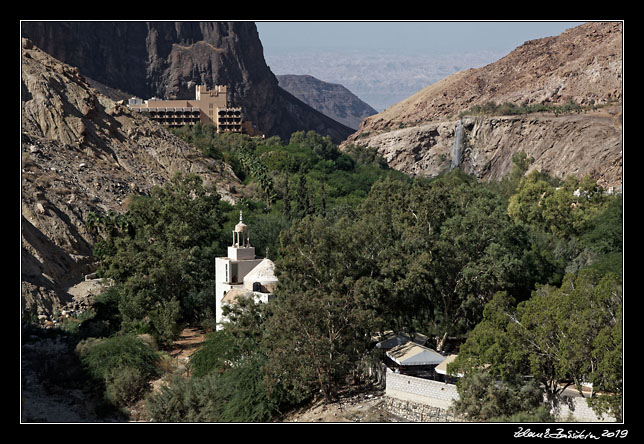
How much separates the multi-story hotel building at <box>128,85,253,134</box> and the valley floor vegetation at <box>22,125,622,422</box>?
7244 cm

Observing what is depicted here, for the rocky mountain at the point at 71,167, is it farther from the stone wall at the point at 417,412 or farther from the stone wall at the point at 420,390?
the stone wall at the point at 417,412

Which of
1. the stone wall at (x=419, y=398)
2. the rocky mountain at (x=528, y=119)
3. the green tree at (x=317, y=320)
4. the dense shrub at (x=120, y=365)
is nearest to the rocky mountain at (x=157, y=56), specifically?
Answer: the rocky mountain at (x=528, y=119)

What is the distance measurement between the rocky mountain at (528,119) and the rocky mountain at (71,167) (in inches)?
1620

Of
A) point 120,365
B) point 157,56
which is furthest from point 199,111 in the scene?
point 120,365

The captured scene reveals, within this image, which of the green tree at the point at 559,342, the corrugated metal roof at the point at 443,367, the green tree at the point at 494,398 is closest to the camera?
the green tree at the point at 559,342

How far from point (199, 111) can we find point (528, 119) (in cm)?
4400

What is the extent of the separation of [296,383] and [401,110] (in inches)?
5143

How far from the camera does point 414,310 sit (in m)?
40.4

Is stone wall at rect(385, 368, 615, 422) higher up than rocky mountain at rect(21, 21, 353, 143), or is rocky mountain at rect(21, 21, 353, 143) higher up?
rocky mountain at rect(21, 21, 353, 143)

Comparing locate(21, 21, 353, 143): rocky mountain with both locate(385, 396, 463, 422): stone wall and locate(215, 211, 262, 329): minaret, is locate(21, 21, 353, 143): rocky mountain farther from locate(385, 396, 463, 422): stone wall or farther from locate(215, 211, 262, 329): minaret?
locate(385, 396, 463, 422): stone wall

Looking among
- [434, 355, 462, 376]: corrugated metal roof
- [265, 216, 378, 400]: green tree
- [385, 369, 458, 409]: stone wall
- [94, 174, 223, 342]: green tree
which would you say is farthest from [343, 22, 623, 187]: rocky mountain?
[385, 369, 458, 409]: stone wall

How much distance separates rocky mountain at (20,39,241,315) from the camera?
176 ft

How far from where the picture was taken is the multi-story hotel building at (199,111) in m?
129

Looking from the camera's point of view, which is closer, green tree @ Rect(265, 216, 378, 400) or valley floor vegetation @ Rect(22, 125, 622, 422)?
valley floor vegetation @ Rect(22, 125, 622, 422)
